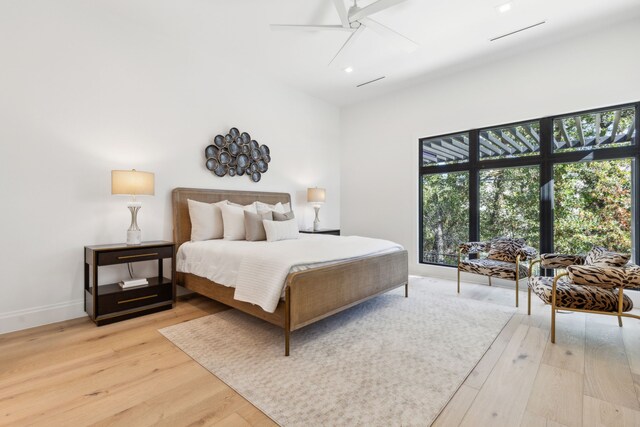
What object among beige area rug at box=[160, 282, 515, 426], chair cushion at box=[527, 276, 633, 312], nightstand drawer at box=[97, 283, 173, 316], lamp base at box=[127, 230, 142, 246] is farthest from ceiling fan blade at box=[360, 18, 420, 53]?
nightstand drawer at box=[97, 283, 173, 316]

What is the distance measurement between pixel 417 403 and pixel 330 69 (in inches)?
163

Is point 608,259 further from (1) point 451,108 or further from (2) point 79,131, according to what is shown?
(2) point 79,131

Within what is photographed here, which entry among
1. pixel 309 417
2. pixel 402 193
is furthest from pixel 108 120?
pixel 402 193

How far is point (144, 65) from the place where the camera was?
11.1 ft

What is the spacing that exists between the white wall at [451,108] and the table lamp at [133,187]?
363cm

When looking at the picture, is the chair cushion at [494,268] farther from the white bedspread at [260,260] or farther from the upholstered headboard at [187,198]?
the upholstered headboard at [187,198]

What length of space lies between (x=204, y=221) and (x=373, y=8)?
2.84 m

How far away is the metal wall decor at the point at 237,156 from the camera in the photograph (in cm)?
402

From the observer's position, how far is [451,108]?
177 inches

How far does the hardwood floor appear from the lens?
154 centimetres

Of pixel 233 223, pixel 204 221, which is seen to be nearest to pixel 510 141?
pixel 233 223

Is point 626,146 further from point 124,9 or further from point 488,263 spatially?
point 124,9

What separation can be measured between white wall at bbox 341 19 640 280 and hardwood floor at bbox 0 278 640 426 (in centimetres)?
239

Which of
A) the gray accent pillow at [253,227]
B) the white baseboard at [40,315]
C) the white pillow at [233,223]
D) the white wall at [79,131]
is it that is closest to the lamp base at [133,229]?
the white wall at [79,131]
